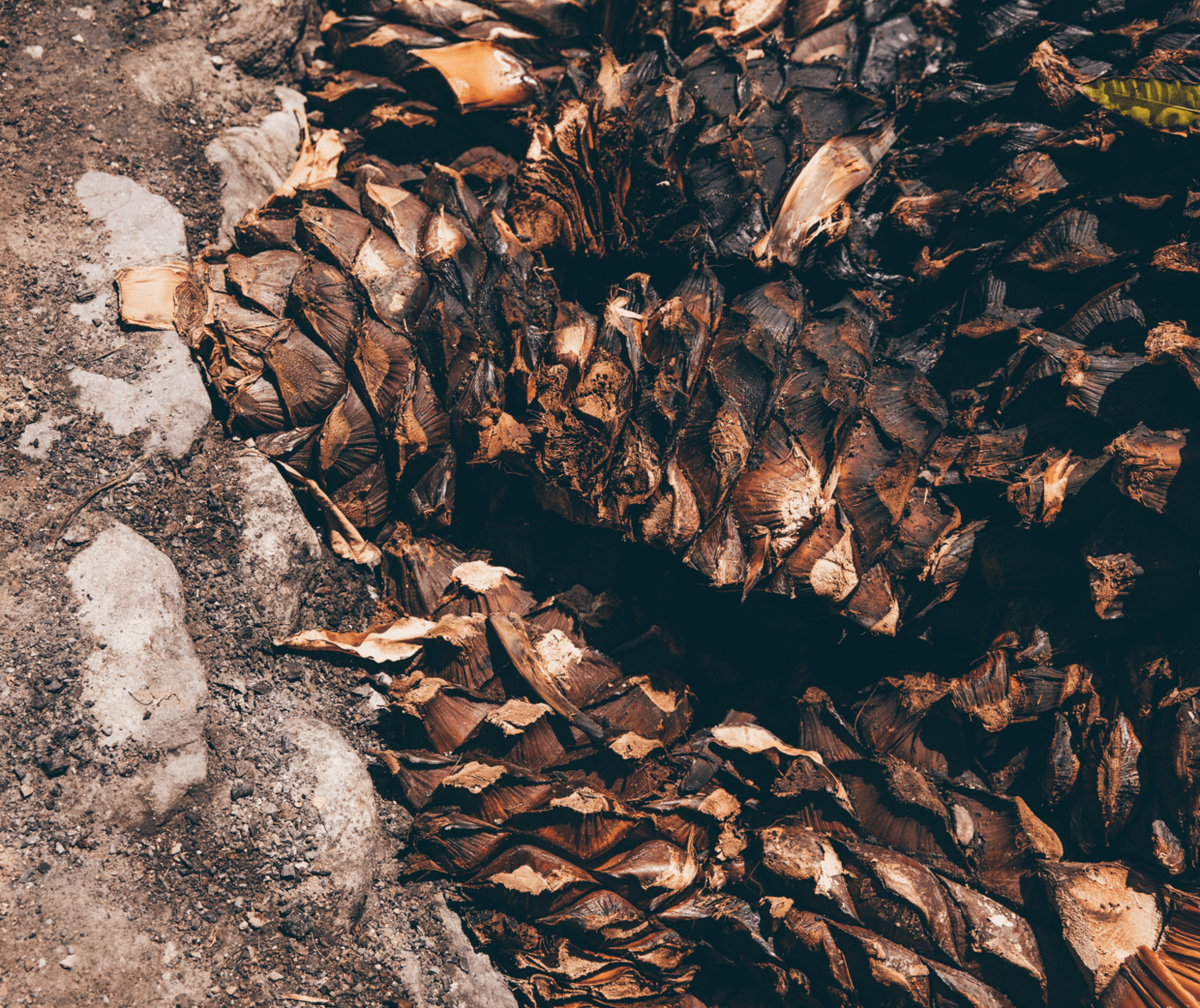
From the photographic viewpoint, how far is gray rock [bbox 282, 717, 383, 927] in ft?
5.31

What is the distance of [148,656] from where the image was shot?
1.62m

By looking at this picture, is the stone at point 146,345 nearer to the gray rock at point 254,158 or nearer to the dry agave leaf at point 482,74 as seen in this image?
the gray rock at point 254,158

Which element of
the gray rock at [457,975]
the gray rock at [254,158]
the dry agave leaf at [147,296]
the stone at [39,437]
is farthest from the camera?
the gray rock at [254,158]

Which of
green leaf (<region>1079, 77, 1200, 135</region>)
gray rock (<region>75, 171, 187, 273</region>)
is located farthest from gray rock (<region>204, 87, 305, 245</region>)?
green leaf (<region>1079, 77, 1200, 135</region>)

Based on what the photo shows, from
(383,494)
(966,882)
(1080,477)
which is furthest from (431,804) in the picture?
(1080,477)

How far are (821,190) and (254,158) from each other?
1.53 meters

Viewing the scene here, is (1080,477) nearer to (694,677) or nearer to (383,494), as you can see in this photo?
(694,677)

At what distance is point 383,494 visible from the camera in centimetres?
187

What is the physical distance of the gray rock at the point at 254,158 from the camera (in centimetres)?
208

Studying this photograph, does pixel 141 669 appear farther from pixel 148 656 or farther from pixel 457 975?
pixel 457 975

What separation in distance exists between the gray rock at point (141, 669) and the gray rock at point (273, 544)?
0.17m

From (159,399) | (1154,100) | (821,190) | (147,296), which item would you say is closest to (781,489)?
(821,190)

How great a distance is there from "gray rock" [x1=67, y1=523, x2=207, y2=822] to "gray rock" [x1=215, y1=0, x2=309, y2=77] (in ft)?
4.69

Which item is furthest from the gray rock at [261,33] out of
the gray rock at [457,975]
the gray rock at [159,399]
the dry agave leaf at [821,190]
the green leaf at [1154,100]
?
the gray rock at [457,975]
